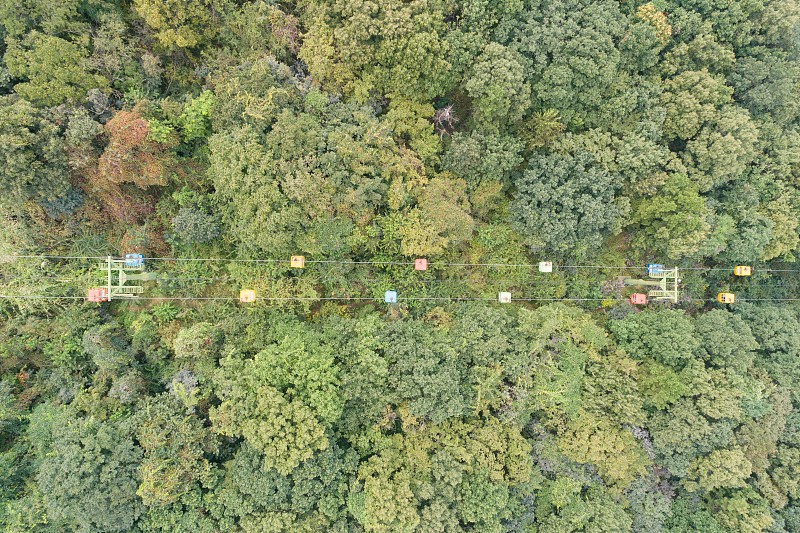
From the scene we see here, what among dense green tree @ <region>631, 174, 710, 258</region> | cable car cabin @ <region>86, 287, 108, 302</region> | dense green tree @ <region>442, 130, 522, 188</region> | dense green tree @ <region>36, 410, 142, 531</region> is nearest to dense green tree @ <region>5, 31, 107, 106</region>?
cable car cabin @ <region>86, 287, 108, 302</region>

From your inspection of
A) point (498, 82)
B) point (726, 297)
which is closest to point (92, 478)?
point (498, 82)

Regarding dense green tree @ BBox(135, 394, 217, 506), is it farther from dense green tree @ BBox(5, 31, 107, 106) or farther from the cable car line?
dense green tree @ BBox(5, 31, 107, 106)

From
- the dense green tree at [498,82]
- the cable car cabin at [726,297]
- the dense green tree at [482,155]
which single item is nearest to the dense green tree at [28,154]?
the dense green tree at [482,155]

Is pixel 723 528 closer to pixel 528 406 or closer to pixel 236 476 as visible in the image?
pixel 528 406

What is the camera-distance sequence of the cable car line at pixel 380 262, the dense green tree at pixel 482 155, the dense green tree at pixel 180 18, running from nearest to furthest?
the dense green tree at pixel 180 18
the dense green tree at pixel 482 155
the cable car line at pixel 380 262

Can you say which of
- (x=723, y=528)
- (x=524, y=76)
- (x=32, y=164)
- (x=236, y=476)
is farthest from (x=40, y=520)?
(x=723, y=528)

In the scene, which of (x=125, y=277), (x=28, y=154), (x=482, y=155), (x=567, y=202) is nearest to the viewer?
(x=28, y=154)

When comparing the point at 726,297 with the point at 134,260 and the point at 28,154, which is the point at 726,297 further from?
the point at 28,154

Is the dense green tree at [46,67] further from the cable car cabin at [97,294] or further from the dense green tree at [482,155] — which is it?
the dense green tree at [482,155]
